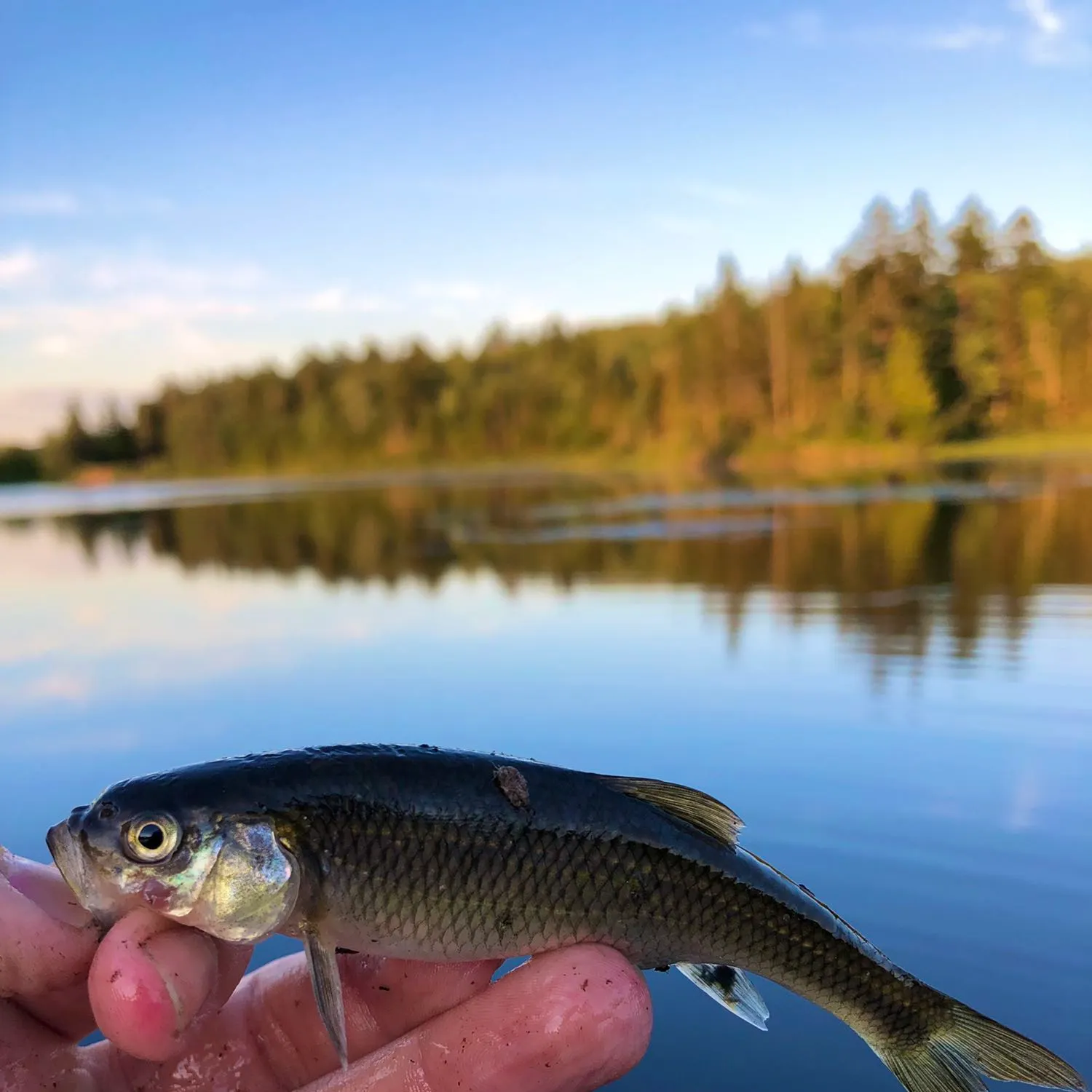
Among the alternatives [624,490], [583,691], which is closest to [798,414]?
[624,490]

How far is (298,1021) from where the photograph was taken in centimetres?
280

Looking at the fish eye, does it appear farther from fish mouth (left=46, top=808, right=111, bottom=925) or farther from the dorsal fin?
the dorsal fin

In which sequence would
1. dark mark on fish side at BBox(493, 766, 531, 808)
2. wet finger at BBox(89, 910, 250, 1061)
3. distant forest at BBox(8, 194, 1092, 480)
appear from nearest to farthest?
wet finger at BBox(89, 910, 250, 1061) < dark mark on fish side at BBox(493, 766, 531, 808) < distant forest at BBox(8, 194, 1092, 480)

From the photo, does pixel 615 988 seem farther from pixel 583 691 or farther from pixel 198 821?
pixel 583 691

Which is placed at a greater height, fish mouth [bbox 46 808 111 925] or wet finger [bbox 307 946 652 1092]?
fish mouth [bbox 46 808 111 925]

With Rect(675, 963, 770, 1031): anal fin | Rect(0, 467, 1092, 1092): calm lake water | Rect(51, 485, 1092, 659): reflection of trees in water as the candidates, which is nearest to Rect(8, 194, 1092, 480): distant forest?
Rect(51, 485, 1092, 659): reflection of trees in water

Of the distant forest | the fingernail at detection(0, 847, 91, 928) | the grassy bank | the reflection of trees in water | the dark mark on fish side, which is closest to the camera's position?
the fingernail at detection(0, 847, 91, 928)

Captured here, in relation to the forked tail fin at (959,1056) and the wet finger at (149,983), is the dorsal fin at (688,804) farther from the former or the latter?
the wet finger at (149,983)

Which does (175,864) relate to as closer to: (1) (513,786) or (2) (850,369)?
(1) (513,786)

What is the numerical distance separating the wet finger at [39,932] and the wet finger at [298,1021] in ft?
2.05

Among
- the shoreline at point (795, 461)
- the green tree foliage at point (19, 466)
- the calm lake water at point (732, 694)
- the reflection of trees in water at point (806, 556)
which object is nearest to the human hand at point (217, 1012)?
the calm lake water at point (732, 694)

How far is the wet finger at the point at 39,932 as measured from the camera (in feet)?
7.21

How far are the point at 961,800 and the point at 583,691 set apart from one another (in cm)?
397

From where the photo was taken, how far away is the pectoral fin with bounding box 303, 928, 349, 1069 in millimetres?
2148
